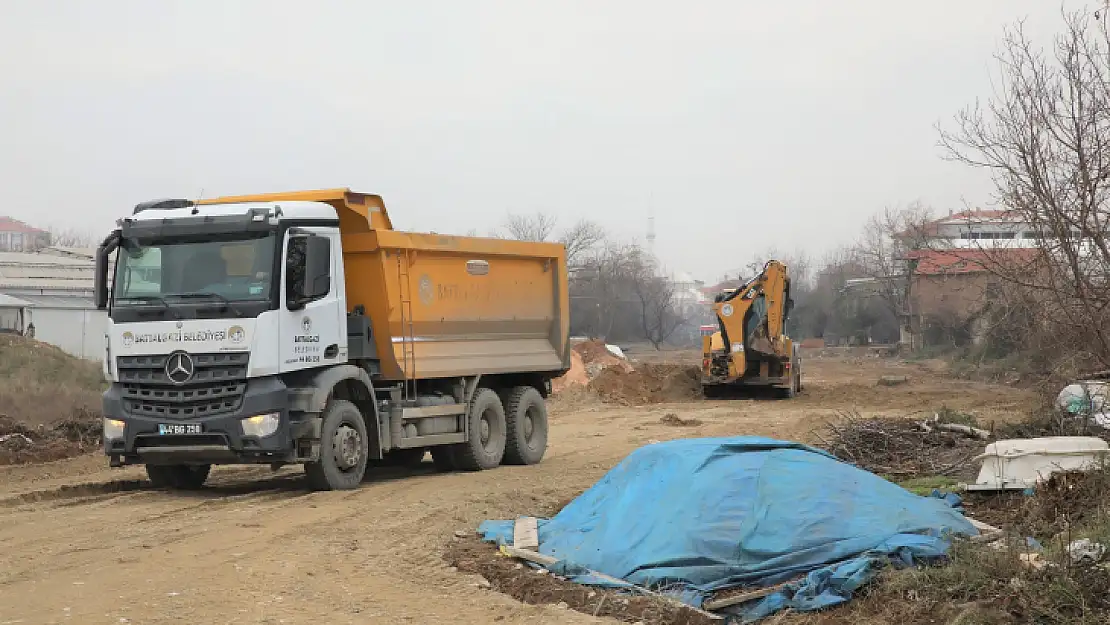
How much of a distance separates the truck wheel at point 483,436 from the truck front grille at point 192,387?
412cm

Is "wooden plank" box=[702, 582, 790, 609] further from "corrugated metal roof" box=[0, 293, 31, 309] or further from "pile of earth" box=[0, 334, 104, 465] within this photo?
"corrugated metal roof" box=[0, 293, 31, 309]

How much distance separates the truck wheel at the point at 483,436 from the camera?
619 inches

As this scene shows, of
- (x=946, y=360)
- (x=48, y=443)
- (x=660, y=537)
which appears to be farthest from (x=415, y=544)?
(x=946, y=360)

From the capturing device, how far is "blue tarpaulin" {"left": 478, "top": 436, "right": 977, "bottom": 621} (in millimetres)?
7627

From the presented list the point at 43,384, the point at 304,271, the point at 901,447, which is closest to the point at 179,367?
the point at 304,271

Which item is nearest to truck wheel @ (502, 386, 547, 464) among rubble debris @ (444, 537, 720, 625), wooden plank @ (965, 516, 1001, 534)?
rubble debris @ (444, 537, 720, 625)

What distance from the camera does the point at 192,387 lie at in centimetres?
1231

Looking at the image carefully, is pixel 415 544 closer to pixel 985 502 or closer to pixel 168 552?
A: pixel 168 552

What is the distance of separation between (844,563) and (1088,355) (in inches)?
245

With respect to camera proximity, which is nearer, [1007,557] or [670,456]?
[1007,557]

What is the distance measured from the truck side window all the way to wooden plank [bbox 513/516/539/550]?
385cm

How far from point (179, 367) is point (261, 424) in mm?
1095

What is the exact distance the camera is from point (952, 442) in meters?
14.2

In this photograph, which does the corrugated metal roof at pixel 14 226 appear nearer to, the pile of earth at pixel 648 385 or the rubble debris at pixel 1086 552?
the pile of earth at pixel 648 385
